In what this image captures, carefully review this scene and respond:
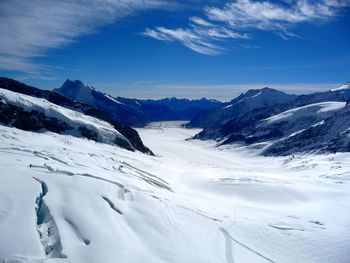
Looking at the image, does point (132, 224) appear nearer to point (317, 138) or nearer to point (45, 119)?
point (45, 119)

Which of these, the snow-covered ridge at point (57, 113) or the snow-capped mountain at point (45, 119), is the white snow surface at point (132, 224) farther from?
the snow-covered ridge at point (57, 113)

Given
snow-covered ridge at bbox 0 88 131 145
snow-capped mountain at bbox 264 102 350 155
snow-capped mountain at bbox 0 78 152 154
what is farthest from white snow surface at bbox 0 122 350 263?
snow-capped mountain at bbox 264 102 350 155

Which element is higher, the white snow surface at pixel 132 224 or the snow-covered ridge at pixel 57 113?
the snow-covered ridge at pixel 57 113

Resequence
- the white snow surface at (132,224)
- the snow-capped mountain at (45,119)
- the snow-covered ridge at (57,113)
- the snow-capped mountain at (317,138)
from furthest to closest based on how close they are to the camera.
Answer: the snow-capped mountain at (317,138), the snow-covered ridge at (57,113), the snow-capped mountain at (45,119), the white snow surface at (132,224)

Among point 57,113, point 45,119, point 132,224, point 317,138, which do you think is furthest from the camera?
point 317,138

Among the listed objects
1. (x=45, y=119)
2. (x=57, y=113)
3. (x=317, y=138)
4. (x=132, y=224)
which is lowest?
(x=132, y=224)

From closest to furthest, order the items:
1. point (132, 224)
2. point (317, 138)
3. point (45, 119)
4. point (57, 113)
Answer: point (132, 224), point (45, 119), point (57, 113), point (317, 138)

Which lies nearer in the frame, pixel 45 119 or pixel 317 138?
pixel 45 119

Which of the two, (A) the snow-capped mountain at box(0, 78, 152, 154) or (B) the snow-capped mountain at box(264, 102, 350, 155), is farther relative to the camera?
(B) the snow-capped mountain at box(264, 102, 350, 155)

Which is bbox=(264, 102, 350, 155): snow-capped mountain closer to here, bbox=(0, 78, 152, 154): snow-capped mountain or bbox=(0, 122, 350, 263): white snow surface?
bbox=(0, 78, 152, 154): snow-capped mountain

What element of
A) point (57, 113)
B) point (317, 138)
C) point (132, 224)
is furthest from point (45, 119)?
point (317, 138)

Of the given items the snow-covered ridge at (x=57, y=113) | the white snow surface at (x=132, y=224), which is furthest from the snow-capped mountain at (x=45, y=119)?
the white snow surface at (x=132, y=224)

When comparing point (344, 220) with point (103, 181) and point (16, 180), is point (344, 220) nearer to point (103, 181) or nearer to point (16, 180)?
point (103, 181)
